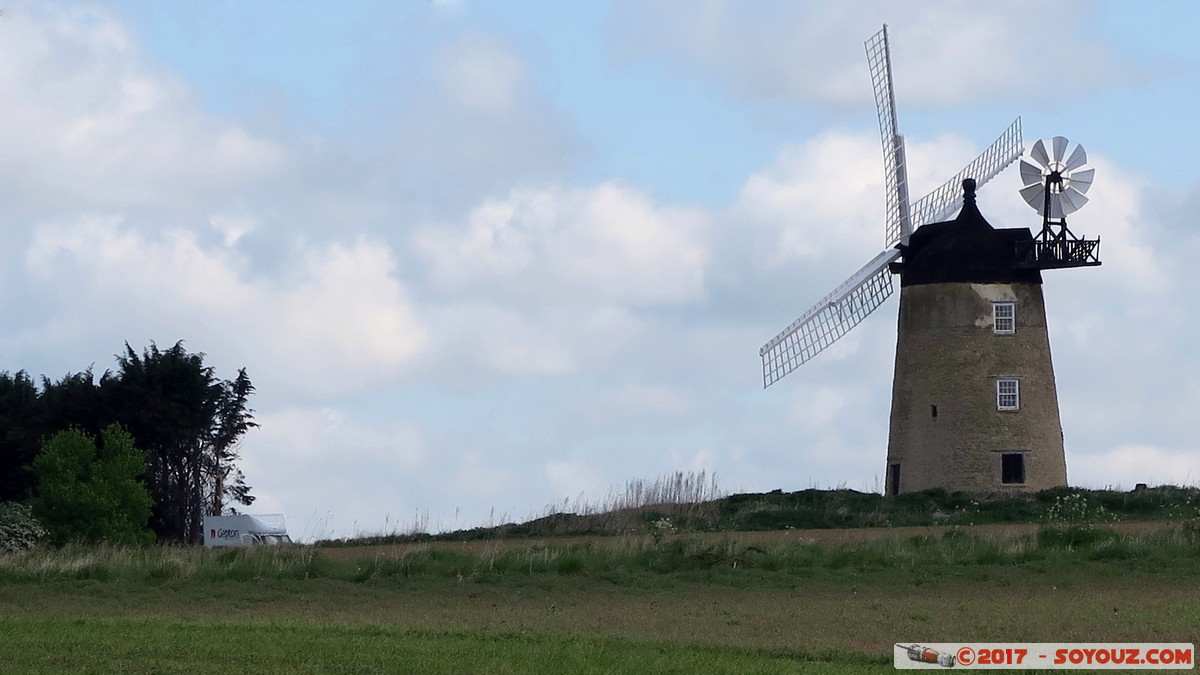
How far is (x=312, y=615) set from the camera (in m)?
25.0

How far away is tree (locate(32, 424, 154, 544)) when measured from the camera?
137ft

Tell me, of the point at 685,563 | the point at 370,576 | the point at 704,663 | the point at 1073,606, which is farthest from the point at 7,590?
the point at 1073,606

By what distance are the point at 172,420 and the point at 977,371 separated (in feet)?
76.9

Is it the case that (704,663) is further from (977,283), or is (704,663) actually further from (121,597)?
(977,283)

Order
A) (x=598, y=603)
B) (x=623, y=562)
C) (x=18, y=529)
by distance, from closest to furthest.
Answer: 1. (x=598, y=603)
2. (x=623, y=562)
3. (x=18, y=529)

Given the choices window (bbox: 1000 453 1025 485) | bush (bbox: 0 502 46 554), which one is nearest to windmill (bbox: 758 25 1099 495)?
window (bbox: 1000 453 1025 485)

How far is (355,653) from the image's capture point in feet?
62.6

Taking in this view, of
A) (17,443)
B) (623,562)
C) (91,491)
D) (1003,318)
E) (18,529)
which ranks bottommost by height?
(623,562)

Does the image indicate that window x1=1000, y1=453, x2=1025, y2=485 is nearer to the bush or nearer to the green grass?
the green grass

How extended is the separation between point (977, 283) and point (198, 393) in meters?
23.1

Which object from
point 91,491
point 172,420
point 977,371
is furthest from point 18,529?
point 977,371

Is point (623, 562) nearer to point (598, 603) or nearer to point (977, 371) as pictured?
point (598, 603)

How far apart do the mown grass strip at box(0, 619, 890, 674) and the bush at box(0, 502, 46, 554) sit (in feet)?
54.7

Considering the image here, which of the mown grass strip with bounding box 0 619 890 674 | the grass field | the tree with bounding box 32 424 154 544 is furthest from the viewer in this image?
the tree with bounding box 32 424 154 544
